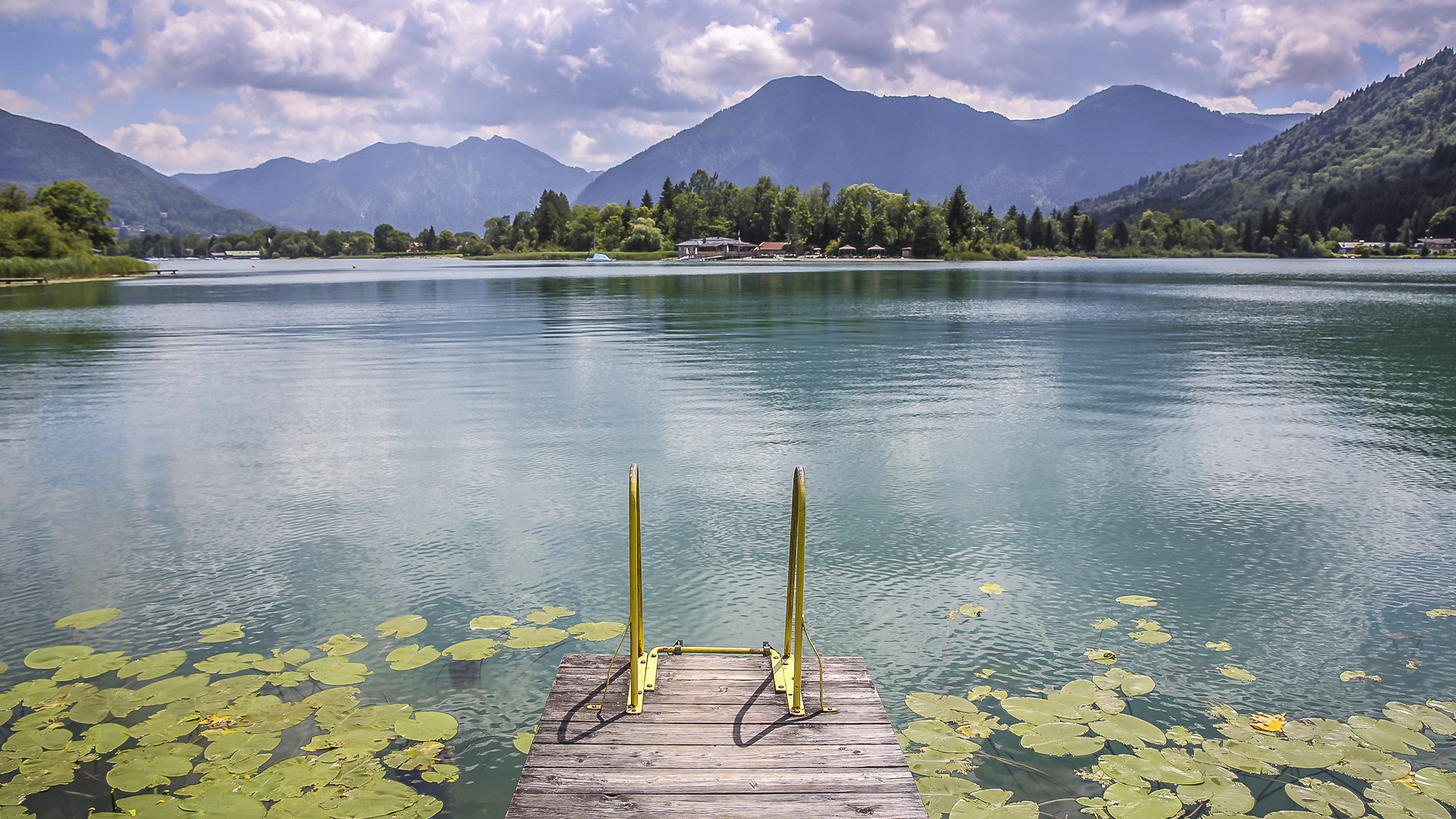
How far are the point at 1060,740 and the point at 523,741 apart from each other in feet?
13.8

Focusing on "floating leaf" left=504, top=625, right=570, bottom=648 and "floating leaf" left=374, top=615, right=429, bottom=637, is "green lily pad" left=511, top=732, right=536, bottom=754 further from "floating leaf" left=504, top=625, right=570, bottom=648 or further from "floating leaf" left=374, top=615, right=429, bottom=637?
"floating leaf" left=374, top=615, right=429, bottom=637

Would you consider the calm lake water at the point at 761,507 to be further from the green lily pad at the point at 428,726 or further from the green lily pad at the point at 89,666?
the green lily pad at the point at 89,666

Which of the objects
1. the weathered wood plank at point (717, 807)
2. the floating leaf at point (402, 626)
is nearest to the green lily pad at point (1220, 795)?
the weathered wood plank at point (717, 807)

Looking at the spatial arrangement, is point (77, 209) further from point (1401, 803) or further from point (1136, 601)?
point (1401, 803)

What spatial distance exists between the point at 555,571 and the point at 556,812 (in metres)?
6.05

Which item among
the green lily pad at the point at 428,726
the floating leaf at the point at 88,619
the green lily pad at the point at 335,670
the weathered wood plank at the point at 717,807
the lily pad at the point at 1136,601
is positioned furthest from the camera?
the lily pad at the point at 1136,601

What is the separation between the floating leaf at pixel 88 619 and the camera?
28.5 feet

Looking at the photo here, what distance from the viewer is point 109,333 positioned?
39031 millimetres

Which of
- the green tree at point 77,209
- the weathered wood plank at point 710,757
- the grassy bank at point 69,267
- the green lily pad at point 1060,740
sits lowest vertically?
the green lily pad at point 1060,740

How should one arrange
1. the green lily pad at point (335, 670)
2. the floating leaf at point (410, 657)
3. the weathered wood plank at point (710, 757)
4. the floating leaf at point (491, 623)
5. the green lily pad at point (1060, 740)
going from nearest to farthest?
the weathered wood plank at point (710, 757)
the green lily pad at point (1060, 740)
the green lily pad at point (335, 670)
the floating leaf at point (410, 657)
the floating leaf at point (491, 623)

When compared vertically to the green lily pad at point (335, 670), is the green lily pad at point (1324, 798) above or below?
below

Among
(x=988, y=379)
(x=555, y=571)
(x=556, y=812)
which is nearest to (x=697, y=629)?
(x=555, y=571)

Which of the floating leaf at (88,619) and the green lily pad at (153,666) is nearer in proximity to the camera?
the green lily pad at (153,666)

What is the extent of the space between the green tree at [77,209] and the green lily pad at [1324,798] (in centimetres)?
13014
